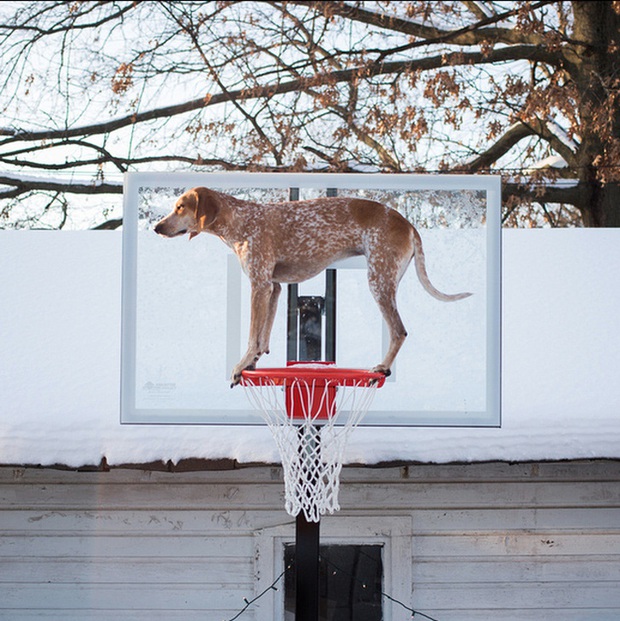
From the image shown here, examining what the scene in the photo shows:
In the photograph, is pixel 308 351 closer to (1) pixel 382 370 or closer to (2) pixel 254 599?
(1) pixel 382 370

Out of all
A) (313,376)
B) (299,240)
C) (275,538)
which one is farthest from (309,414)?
(275,538)

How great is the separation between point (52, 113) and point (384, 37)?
256cm

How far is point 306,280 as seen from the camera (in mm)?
3010

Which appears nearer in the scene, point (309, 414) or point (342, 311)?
point (309, 414)

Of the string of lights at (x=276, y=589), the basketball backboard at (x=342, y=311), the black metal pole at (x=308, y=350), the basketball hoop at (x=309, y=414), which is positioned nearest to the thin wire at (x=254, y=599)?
the string of lights at (x=276, y=589)

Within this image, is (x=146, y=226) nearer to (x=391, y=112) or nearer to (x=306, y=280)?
(x=306, y=280)

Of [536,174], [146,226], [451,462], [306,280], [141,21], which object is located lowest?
[451,462]

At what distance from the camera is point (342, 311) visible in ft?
9.74

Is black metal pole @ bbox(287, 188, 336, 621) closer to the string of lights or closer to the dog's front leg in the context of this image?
the dog's front leg

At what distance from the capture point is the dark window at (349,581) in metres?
3.73

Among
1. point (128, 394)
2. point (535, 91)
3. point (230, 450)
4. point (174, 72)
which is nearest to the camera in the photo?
point (128, 394)

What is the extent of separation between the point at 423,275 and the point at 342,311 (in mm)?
340

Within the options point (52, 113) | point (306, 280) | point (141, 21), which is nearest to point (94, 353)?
point (306, 280)

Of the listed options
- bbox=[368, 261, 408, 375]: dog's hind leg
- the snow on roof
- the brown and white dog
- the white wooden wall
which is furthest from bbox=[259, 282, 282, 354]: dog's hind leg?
the white wooden wall
